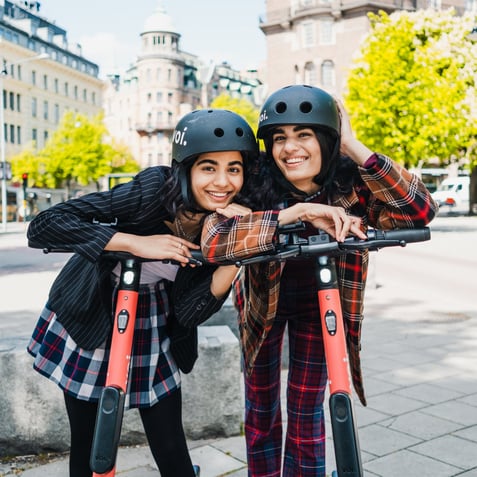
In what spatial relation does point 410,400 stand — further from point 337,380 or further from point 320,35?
point 320,35

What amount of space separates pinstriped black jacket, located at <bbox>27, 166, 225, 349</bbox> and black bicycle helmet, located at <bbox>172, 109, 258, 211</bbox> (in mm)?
118

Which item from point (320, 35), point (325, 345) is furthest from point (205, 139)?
point (320, 35)

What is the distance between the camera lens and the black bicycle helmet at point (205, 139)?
233 centimetres

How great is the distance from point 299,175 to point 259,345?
716mm

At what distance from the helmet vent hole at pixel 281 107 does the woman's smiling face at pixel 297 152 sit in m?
0.06

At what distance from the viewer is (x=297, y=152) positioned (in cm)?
241

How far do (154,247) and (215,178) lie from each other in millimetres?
374

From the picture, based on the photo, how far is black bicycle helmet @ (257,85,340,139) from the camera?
233 centimetres

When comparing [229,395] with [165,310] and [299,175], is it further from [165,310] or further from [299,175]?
[299,175]

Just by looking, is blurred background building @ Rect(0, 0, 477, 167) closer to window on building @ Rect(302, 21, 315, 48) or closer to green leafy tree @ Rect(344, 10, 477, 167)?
window on building @ Rect(302, 21, 315, 48)

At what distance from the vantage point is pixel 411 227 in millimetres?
2289

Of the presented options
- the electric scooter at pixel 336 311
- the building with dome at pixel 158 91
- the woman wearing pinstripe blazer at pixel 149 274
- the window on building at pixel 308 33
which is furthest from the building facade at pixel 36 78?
the electric scooter at pixel 336 311

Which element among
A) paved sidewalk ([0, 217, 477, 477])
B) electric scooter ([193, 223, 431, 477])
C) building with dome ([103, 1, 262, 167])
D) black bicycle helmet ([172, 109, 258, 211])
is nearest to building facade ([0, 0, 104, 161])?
building with dome ([103, 1, 262, 167])

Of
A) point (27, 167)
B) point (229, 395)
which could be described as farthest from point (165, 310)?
point (27, 167)
